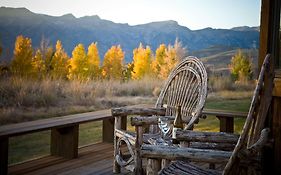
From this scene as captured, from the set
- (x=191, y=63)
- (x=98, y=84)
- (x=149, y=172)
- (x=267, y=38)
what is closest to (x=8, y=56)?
(x=98, y=84)

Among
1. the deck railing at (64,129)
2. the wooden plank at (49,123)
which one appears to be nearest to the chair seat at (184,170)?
the deck railing at (64,129)

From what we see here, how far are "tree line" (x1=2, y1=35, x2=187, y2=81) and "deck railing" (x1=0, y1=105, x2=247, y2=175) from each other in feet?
1.56

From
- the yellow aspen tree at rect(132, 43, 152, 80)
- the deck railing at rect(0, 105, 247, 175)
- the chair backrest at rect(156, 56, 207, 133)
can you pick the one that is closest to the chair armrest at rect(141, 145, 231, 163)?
the chair backrest at rect(156, 56, 207, 133)

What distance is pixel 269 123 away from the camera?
2084 millimetres

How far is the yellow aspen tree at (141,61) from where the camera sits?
15.7 feet

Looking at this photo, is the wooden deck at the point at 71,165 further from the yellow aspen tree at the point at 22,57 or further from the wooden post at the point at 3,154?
the yellow aspen tree at the point at 22,57

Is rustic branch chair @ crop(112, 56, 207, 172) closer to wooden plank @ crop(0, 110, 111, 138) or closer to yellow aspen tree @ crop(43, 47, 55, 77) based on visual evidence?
wooden plank @ crop(0, 110, 111, 138)

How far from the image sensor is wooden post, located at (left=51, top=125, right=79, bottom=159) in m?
3.55

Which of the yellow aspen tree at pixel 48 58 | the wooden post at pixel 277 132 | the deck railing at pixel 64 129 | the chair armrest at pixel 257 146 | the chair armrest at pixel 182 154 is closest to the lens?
the chair armrest at pixel 257 146

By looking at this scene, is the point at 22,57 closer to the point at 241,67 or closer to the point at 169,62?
the point at 169,62

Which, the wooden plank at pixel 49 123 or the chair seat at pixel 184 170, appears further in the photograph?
the wooden plank at pixel 49 123

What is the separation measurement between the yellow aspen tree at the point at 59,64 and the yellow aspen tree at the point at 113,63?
57cm

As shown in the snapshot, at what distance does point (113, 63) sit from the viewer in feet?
14.9

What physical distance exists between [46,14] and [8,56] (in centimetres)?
71
